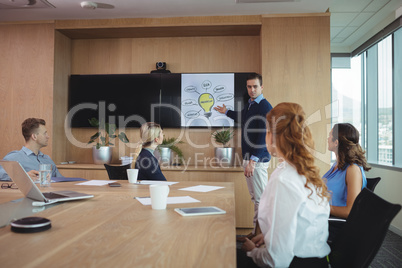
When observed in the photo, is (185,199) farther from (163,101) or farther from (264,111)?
(163,101)

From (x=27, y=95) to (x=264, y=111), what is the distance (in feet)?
10.3

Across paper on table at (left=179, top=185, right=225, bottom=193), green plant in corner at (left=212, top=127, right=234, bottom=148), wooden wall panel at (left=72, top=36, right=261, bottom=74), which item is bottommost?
paper on table at (left=179, top=185, right=225, bottom=193)

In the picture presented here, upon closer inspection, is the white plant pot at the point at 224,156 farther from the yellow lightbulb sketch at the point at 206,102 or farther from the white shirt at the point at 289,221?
the white shirt at the point at 289,221

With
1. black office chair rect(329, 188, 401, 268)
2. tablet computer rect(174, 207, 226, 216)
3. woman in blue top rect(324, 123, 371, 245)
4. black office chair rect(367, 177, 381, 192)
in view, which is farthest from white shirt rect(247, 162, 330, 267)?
black office chair rect(367, 177, 381, 192)

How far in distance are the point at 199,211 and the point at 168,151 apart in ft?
9.47

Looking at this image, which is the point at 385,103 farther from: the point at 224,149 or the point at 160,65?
the point at 160,65

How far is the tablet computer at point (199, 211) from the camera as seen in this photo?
4.89 feet

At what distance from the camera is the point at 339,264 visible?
146 cm

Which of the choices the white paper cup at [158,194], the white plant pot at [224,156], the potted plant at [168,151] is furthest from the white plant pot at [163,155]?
the white paper cup at [158,194]

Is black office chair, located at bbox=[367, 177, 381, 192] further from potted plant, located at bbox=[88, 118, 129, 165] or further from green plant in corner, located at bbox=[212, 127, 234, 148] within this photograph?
potted plant, located at bbox=[88, 118, 129, 165]

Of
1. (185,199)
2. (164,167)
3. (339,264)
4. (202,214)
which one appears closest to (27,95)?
(164,167)

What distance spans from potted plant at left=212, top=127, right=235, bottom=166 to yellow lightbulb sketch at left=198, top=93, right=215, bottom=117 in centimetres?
30

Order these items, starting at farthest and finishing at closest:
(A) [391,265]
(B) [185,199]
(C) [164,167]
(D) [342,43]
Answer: (D) [342,43], (C) [164,167], (A) [391,265], (B) [185,199]

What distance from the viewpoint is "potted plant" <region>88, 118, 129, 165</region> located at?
4.50 metres
